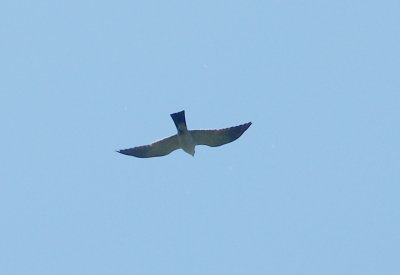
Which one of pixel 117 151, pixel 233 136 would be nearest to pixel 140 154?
pixel 117 151

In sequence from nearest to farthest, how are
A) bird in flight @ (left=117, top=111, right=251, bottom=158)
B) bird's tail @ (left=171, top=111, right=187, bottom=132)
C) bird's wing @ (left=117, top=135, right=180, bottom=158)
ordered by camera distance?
bird's tail @ (left=171, top=111, right=187, bottom=132), bird in flight @ (left=117, top=111, right=251, bottom=158), bird's wing @ (left=117, top=135, right=180, bottom=158)

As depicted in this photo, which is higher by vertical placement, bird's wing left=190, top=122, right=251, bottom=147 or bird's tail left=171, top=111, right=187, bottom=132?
bird's tail left=171, top=111, right=187, bottom=132

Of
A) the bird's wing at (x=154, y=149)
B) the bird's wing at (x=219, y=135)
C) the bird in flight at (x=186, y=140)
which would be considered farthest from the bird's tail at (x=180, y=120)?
the bird's wing at (x=154, y=149)

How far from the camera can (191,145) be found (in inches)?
1171

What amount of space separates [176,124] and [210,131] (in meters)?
1.16

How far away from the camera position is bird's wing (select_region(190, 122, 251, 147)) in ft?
96.4

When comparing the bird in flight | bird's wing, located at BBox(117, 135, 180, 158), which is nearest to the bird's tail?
the bird in flight

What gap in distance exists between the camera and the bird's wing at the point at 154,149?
29891 millimetres

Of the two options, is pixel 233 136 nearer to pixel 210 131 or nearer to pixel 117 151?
pixel 210 131

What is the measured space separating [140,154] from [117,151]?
725 millimetres

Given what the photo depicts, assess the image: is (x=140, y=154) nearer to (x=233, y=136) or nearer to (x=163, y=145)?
(x=163, y=145)

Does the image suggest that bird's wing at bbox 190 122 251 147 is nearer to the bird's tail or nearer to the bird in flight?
the bird in flight

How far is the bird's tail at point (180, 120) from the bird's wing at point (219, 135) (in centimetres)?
41

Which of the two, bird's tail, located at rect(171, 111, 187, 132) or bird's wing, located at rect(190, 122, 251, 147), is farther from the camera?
bird's wing, located at rect(190, 122, 251, 147)
